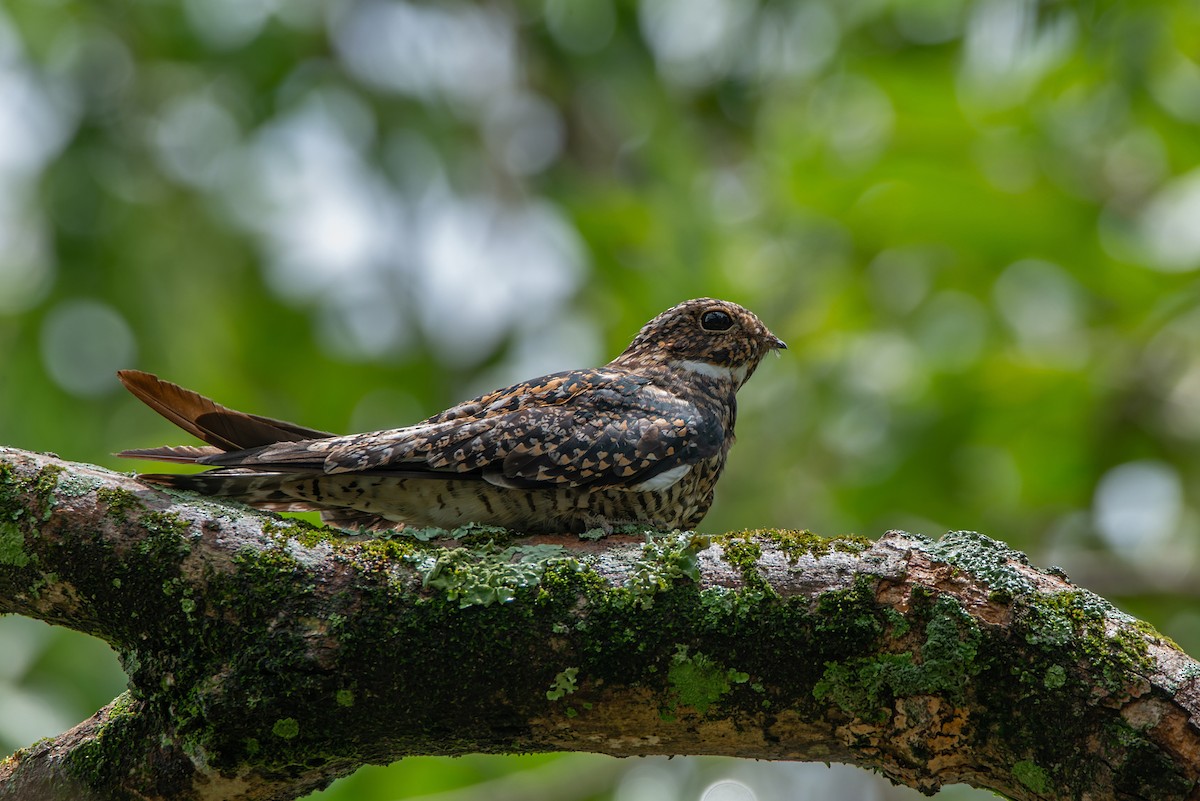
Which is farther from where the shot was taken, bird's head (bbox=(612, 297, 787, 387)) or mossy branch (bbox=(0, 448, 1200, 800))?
bird's head (bbox=(612, 297, 787, 387))

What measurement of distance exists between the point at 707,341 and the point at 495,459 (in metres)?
1.36

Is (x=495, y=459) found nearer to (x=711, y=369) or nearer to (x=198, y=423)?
(x=198, y=423)

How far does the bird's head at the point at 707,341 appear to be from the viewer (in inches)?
181

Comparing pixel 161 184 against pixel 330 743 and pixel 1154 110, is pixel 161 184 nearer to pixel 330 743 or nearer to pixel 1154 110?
pixel 1154 110

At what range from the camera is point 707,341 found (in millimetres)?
4617

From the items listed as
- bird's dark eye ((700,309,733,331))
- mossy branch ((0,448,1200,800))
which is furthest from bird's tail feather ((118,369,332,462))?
bird's dark eye ((700,309,733,331))

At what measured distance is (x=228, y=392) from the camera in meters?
7.67

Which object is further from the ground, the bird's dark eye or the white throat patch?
the bird's dark eye

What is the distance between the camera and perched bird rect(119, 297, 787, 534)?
11.0 feet

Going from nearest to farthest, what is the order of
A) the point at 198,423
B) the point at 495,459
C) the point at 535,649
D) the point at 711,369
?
the point at 535,649 → the point at 198,423 → the point at 495,459 → the point at 711,369

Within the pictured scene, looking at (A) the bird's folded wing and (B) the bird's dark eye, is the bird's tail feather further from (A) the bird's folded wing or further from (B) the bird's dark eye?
(B) the bird's dark eye

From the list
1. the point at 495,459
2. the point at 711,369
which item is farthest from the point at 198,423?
the point at 711,369

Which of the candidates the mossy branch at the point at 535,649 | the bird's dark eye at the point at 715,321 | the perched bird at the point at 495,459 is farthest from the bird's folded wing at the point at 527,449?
the bird's dark eye at the point at 715,321

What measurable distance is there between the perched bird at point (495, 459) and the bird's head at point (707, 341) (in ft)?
1.74
